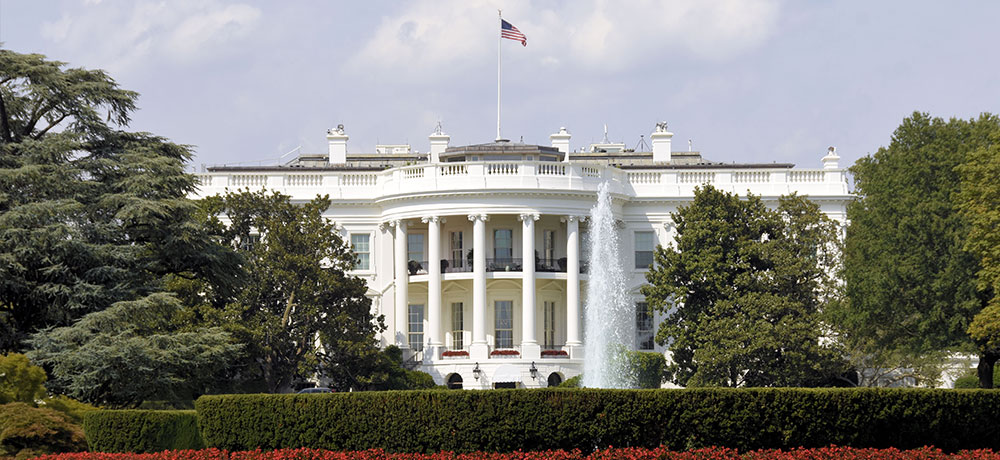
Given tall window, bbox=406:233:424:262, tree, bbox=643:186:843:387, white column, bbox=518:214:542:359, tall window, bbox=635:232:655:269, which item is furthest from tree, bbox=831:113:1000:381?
tall window, bbox=406:233:424:262

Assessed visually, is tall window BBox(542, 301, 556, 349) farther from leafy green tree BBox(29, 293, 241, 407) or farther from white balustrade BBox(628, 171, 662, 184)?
leafy green tree BBox(29, 293, 241, 407)

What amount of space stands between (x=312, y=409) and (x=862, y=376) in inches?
1261

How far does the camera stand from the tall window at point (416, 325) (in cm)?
6084

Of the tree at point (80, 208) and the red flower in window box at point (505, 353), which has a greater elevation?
the tree at point (80, 208)

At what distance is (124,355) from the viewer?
3347cm

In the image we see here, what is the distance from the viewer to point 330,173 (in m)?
61.6

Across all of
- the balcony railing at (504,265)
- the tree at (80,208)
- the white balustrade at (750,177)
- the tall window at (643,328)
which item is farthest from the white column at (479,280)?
the tree at (80,208)

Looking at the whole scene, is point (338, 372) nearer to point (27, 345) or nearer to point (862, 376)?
point (27, 345)

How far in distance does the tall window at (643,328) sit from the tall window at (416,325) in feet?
30.6

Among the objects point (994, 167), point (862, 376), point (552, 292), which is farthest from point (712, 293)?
point (994, 167)

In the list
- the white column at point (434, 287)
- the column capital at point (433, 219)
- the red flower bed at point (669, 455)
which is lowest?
the red flower bed at point (669, 455)

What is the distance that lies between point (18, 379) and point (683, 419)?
580 inches

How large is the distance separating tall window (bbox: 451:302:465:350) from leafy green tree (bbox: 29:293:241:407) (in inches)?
950

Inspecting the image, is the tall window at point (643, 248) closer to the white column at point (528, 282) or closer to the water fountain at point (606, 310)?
the water fountain at point (606, 310)
